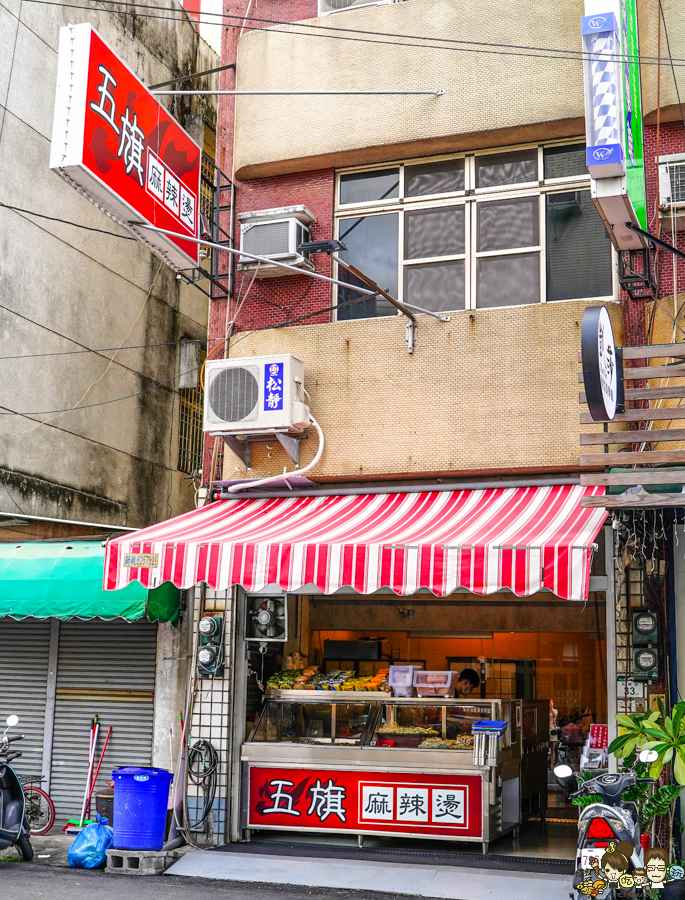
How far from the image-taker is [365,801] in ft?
36.2

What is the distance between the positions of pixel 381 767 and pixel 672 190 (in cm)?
703

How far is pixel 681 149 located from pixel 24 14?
9617mm

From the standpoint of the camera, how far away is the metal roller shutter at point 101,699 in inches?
→ 499

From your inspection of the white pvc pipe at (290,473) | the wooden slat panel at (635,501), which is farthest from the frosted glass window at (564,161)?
the wooden slat panel at (635,501)

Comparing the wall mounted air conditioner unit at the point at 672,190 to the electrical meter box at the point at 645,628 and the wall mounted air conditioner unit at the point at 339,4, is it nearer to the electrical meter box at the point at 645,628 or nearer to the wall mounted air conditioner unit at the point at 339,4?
the electrical meter box at the point at 645,628

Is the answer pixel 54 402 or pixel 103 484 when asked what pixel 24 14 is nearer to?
pixel 54 402

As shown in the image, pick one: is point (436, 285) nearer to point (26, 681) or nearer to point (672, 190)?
point (672, 190)

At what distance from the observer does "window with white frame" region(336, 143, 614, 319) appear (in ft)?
37.4

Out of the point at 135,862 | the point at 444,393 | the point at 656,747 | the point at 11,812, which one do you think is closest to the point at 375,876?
the point at 135,862

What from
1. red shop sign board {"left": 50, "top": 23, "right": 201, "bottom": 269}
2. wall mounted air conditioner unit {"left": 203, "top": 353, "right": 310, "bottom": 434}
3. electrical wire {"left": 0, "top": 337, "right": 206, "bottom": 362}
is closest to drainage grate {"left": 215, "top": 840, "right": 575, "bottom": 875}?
wall mounted air conditioner unit {"left": 203, "top": 353, "right": 310, "bottom": 434}

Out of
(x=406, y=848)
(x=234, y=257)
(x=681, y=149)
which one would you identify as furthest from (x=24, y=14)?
(x=406, y=848)

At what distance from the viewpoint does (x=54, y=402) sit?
48.8 feet

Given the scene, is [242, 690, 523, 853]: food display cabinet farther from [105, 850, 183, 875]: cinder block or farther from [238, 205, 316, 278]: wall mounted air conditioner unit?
[238, 205, 316, 278]: wall mounted air conditioner unit

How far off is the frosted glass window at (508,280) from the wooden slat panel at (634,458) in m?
3.27
